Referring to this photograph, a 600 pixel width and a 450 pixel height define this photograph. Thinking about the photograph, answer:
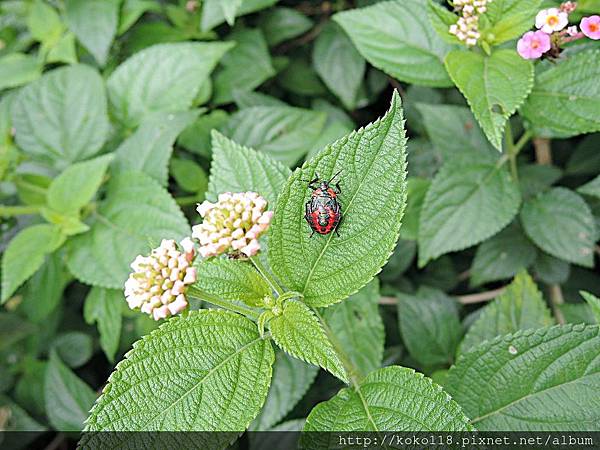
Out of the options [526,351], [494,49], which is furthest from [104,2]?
[526,351]

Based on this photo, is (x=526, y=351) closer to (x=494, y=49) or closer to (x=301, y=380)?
(x=301, y=380)

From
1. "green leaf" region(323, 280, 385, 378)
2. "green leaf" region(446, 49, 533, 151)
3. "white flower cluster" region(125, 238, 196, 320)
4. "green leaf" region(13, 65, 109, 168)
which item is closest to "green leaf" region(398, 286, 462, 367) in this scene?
"green leaf" region(323, 280, 385, 378)

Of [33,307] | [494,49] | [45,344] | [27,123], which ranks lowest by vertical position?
[45,344]

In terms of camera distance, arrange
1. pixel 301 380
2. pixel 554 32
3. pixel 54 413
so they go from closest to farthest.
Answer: pixel 554 32
pixel 301 380
pixel 54 413

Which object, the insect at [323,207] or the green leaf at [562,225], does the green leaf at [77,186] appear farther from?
the green leaf at [562,225]

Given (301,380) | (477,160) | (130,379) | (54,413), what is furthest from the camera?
(54,413)

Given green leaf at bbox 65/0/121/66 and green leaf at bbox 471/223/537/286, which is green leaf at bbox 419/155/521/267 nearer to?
green leaf at bbox 471/223/537/286

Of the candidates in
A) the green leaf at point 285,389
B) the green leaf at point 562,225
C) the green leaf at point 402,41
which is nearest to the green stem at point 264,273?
the green leaf at point 285,389
